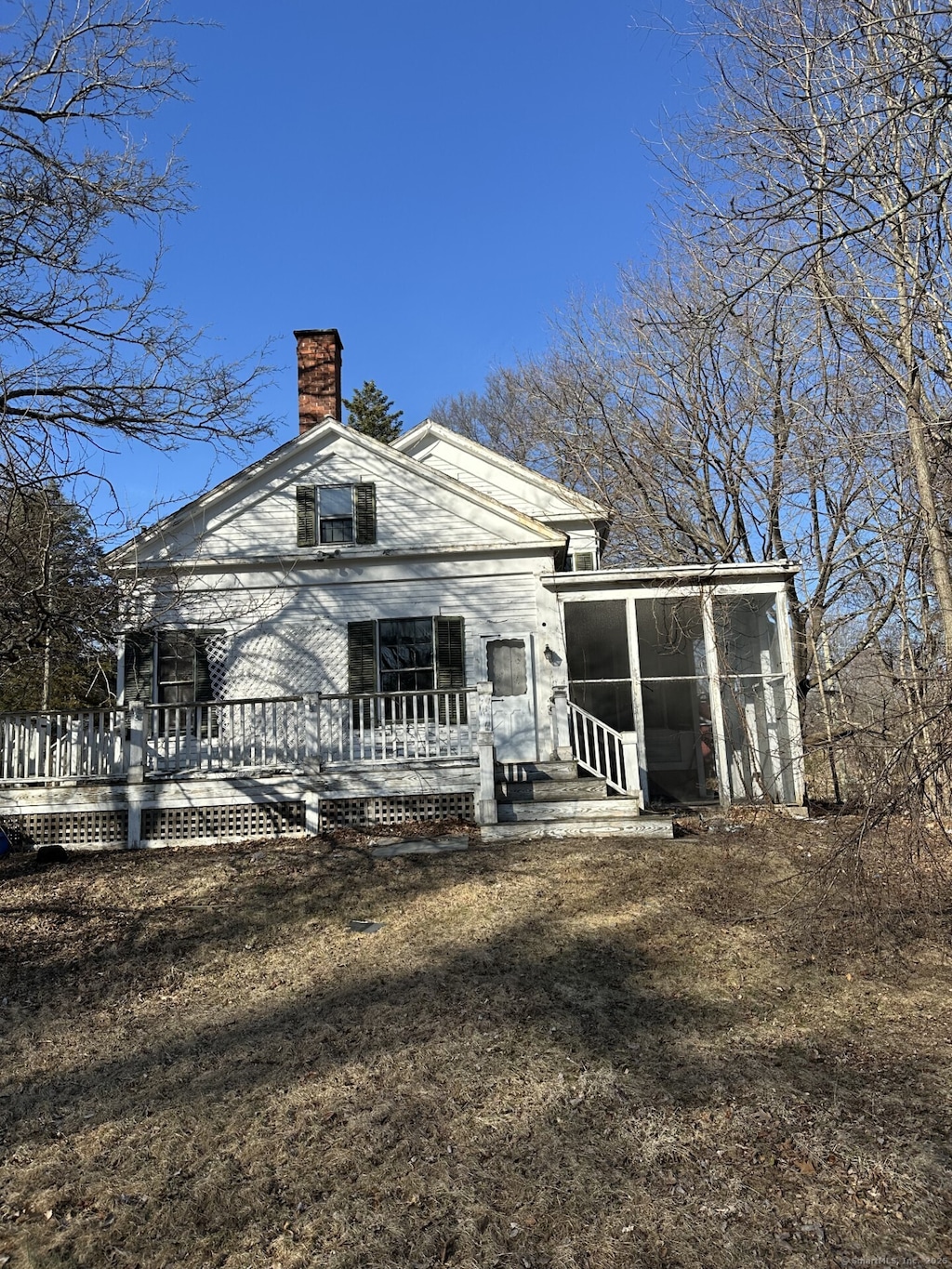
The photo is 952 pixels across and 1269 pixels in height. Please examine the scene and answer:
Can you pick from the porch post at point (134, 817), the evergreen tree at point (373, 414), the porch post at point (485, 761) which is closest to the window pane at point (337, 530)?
the porch post at point (485, 761)

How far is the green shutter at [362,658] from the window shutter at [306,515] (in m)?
1.57

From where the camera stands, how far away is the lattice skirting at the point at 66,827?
11.0m

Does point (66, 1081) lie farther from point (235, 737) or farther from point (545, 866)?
point (235, 737)

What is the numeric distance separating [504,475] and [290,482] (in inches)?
222

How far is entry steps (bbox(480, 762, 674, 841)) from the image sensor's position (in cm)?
995

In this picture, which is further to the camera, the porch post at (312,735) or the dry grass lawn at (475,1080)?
the porch post at (312,735)

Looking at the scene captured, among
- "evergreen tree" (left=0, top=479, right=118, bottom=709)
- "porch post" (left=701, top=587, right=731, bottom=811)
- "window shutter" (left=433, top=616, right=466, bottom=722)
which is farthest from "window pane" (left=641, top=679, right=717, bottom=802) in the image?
"evergreen tree" (left=0, top=479, right=118, bottom=709)

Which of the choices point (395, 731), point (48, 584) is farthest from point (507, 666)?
point (48, 584)

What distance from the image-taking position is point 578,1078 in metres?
4.71

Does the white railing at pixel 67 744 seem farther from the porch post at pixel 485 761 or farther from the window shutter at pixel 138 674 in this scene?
the porch post at pixel 485 761

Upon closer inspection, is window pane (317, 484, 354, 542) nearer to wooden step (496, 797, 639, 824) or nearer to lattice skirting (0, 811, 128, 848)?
lattice skirting (0, 811, 128, 848)

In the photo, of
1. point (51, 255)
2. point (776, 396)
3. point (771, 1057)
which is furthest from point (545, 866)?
point (776, 396)

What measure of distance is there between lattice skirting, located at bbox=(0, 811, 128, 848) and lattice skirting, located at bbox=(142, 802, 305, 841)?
1.47 feet

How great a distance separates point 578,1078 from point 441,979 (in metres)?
1.63
